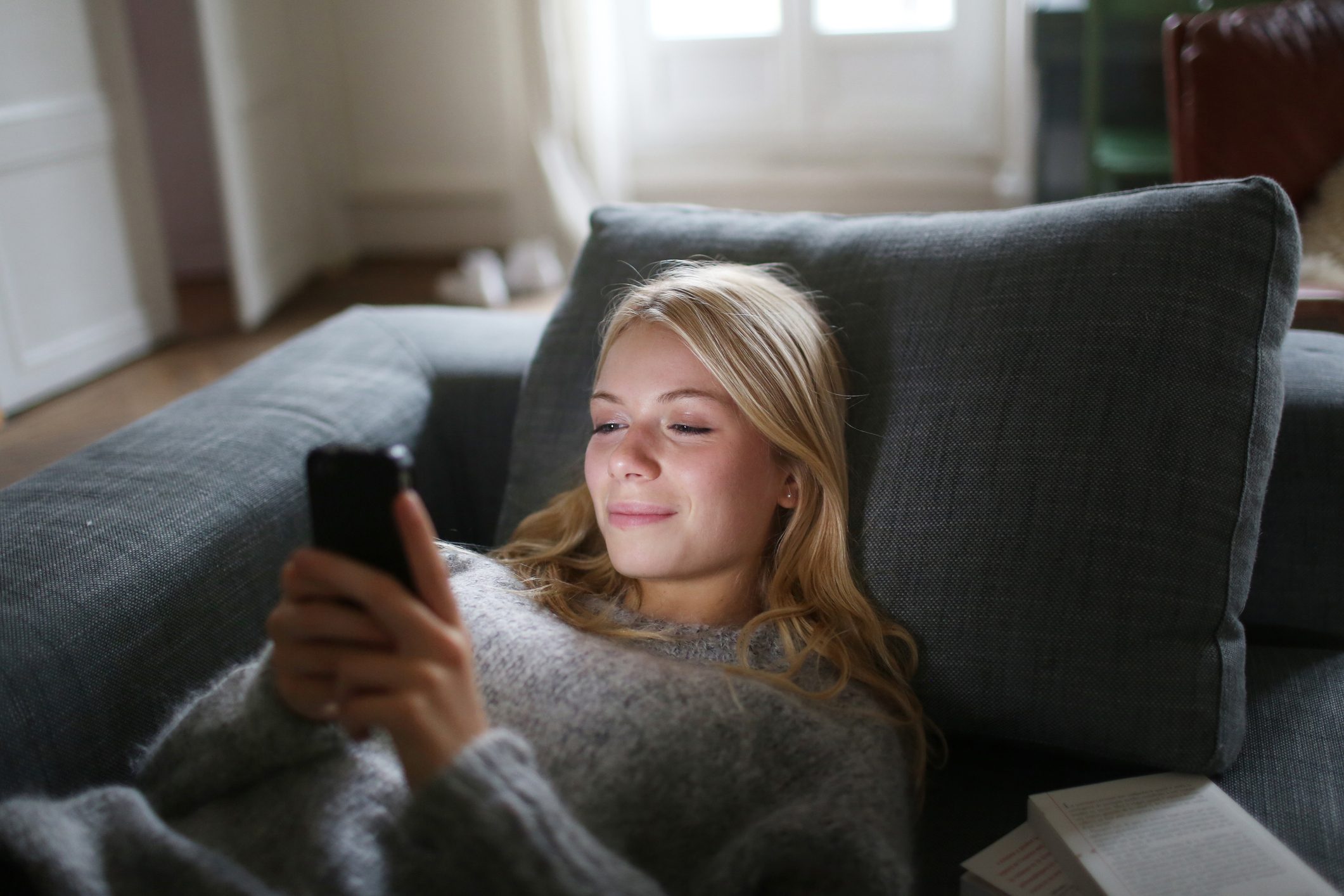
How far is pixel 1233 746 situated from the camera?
101 cm

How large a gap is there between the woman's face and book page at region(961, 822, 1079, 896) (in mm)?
349

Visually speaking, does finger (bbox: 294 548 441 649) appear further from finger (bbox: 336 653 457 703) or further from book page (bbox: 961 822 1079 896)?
book page (bbox: 961 822 1079 896)

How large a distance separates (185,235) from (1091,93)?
357 cm

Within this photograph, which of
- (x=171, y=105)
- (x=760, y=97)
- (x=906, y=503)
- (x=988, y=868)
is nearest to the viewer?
(x=988, y=868)

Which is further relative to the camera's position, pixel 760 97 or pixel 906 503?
pixel 760 97

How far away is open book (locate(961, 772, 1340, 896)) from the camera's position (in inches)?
34.7

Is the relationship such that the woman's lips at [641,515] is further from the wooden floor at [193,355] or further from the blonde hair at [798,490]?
the wooden floor at [193,355]

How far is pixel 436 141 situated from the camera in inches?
178

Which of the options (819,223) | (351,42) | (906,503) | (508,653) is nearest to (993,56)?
(351,42)

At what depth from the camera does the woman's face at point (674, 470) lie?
3.44 ft

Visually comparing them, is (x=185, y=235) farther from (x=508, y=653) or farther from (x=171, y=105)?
(x=508, y=653)

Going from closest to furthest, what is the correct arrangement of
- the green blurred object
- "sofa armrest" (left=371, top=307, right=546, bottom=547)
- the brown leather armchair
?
"sofa armrest" (left=371, top=307, right=546, bottom=547) → the brown leather armchair → the green blurred object

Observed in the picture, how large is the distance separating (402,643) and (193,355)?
10.1ft

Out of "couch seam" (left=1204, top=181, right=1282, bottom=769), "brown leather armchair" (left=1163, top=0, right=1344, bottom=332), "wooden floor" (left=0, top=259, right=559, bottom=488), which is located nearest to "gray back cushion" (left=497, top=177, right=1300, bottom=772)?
"couch seam" (left=1204, top=181, right=1282, bottom=769)
